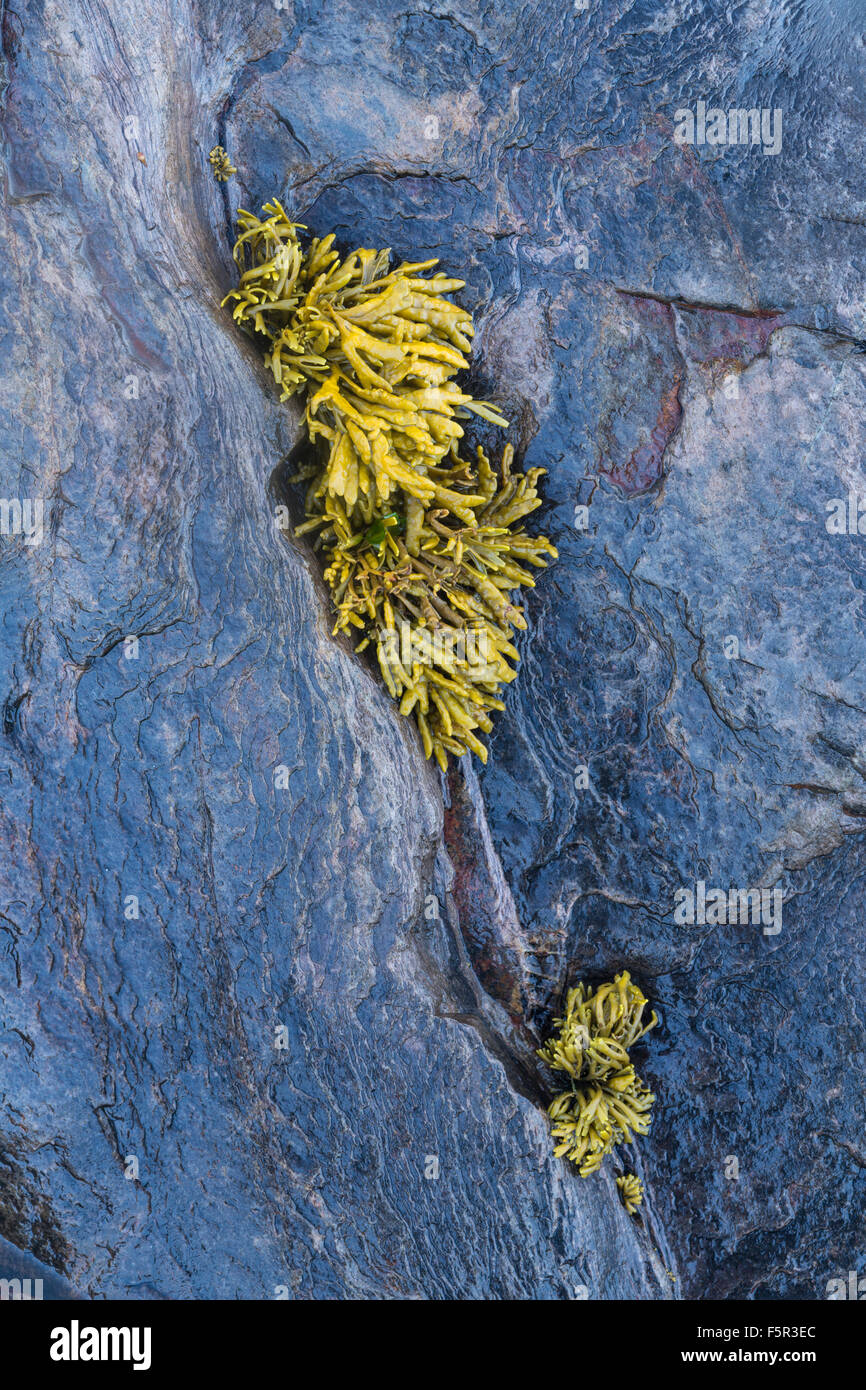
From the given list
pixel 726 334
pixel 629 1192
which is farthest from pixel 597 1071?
pixel 726 334

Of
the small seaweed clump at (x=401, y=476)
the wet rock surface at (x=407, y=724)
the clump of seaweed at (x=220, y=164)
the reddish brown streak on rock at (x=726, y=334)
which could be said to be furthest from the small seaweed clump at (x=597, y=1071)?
the clump of seaweed at (x=220, y=164)

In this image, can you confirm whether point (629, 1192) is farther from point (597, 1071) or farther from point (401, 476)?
point (401, 476)

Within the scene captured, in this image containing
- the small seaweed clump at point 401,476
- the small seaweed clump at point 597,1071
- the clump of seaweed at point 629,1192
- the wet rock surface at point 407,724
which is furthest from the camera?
the clump of seaweed at point 629,1192

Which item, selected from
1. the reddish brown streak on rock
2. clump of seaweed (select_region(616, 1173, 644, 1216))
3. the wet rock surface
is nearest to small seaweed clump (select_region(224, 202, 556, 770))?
the wet rock surface

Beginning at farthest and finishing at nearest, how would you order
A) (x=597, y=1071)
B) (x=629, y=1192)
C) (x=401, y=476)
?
Result: (x=629, y=1192) → (x=597, y=1071) → (x=401, y=476)

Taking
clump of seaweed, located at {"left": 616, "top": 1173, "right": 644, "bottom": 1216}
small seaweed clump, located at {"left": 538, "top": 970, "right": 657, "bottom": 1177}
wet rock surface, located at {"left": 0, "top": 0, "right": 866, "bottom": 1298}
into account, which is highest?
wet rock surface, located at {"left": 0, "top": 0, "right": 866, "bottom": 1298}

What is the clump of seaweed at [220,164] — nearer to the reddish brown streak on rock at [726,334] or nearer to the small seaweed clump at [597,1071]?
the reddish brown streak on rock at [726,334]

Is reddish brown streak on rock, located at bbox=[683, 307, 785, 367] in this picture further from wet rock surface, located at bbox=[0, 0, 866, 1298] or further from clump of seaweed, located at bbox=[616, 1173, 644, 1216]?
clump of seaweed, located at bbox=[616, 1173, 644, 1216]
